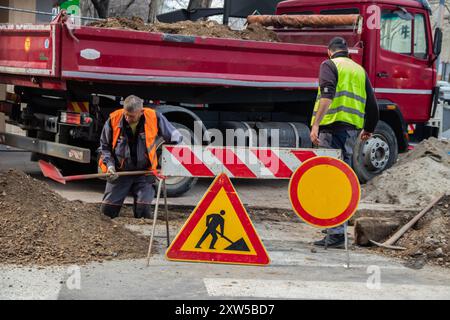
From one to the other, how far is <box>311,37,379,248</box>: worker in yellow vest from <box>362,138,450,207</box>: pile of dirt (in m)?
2.73

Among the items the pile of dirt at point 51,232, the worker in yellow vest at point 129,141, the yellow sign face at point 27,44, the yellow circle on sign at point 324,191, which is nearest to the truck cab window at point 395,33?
the yellow sign face at point 27,44

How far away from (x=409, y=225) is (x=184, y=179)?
3629 mm

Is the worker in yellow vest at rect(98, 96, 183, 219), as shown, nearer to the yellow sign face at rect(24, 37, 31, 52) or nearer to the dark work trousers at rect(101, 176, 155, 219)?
the dark work trousers at rect(101, 176, 155, 219)

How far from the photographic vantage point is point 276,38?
504 inches

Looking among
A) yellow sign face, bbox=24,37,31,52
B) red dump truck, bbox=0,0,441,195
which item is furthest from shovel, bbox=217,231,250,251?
yellow sign face, bbox=24,37,31,52

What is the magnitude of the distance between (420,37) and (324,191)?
7066 mm

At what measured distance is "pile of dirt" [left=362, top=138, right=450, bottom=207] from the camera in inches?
448

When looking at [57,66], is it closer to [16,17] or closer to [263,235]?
[263,235]

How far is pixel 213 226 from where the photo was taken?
7188mm

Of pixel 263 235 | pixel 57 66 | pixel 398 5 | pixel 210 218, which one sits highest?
pixel 398 5

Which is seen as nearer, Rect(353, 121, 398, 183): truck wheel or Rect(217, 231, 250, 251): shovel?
Rect(217, 231, 250, 251): shovel

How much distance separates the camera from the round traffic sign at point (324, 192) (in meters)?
7.47

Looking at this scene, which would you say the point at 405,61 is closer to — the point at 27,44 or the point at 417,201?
the point at 417,201
